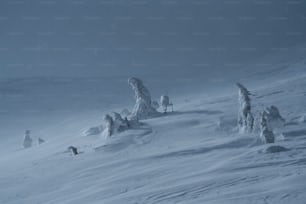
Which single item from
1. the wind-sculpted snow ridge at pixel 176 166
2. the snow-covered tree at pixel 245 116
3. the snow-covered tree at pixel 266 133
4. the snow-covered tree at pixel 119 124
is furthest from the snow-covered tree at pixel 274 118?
the snow-covered tree at pixel 119 124

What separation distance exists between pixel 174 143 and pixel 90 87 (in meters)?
114

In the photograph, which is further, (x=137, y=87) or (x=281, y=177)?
(x=137, y=87)

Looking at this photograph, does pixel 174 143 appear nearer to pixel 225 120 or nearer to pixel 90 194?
pixel 225 120

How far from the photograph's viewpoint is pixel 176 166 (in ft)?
80.7

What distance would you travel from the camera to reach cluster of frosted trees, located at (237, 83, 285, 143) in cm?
2783

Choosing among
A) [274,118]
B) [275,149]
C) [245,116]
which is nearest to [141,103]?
[245,116]

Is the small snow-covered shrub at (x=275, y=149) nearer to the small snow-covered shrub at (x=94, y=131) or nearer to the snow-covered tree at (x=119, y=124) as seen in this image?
the snow-covered tree at (x=119, y=124)

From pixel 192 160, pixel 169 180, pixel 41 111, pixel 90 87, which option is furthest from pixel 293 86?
pixel 90 87

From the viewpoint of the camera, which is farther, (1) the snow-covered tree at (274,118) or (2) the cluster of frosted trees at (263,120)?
(1) the snow-covered tree at (274,118)

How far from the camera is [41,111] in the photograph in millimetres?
108750

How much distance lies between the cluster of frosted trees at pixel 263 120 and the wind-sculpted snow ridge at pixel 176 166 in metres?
0.75

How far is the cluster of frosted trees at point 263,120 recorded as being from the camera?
27.8 m

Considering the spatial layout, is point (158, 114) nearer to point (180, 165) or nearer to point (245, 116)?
point (245, 116)

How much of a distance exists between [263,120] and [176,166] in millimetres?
7657
